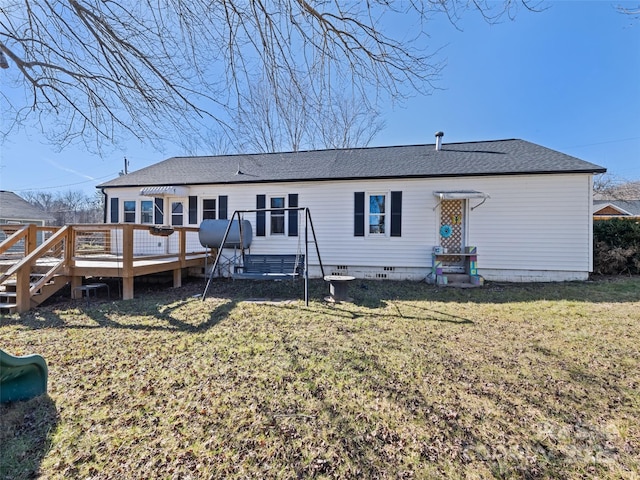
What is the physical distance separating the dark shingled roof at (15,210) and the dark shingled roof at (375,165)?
14.5 metres

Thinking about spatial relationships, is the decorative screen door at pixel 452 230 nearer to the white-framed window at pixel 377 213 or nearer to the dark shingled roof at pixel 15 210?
the white-framed window at pixel 377 213

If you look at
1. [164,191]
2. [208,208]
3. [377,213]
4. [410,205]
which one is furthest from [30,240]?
[410,205]

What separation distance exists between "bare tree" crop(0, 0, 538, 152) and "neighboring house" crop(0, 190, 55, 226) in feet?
68.1

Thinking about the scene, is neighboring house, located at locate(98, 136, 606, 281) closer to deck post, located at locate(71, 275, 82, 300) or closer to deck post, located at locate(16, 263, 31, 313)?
deck post, located at locate(71, 275, 82, 300)

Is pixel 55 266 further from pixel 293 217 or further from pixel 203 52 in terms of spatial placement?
pixel 293 217

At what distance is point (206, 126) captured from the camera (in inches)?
192

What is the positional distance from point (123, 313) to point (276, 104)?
191 inches

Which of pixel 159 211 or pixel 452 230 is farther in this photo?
pixel 159 211

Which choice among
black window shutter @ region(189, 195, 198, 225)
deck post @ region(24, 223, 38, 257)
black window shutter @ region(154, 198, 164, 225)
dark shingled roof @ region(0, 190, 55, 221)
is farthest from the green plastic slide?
dark shingled roof @ region(0, 190, 55, 221)

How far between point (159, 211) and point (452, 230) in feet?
34.9

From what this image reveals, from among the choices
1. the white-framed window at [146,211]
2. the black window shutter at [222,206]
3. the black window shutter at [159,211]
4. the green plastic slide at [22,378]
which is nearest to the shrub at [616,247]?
the black window shutter at [222,206]

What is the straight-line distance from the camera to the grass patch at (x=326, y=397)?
199 centimetres

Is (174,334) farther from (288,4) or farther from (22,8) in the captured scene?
(22,8)

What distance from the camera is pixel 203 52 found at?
167 inches
